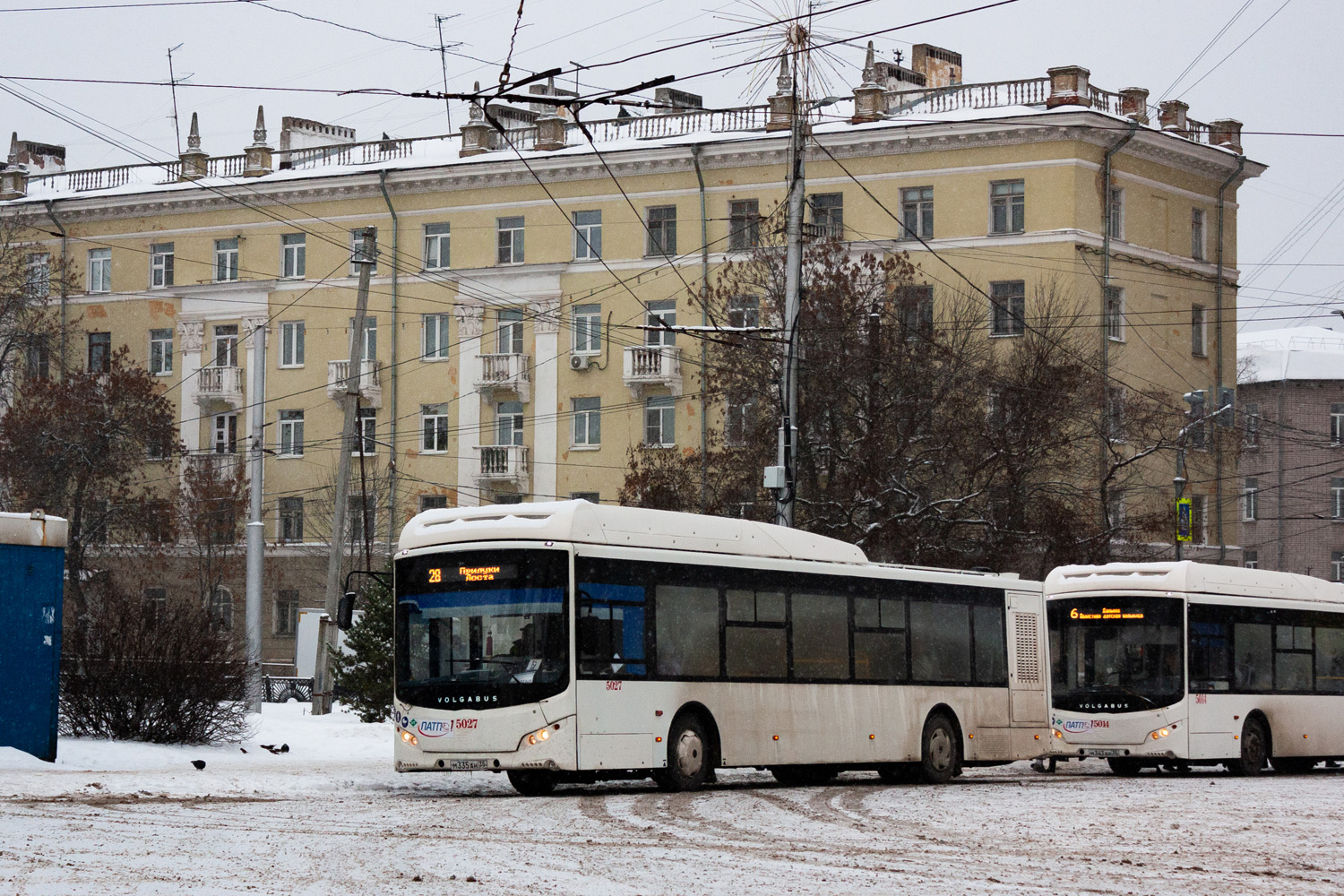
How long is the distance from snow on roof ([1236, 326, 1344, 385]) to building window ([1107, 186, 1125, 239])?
107 ft

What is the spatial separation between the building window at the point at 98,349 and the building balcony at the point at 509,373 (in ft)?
44.5

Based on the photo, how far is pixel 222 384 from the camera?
2413 inches

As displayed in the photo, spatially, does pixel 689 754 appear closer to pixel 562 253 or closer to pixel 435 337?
pixel 562 253

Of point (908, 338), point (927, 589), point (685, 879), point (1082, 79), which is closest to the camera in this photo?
point (685, 879)

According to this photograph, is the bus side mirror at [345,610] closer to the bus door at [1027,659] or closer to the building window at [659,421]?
the bus door at [1027,659]

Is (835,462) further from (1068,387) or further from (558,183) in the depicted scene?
(558,183)

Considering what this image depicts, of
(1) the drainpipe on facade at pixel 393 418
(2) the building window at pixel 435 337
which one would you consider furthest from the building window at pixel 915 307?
(1) the drainpipe on facade at pixel 393 418

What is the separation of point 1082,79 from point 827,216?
7.46 meters

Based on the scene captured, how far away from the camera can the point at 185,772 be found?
68.0ft

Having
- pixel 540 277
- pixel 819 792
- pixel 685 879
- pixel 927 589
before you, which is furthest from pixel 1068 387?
pixel 685 879

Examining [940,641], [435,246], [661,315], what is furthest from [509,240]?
[940,641]

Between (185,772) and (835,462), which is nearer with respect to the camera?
(185,772)

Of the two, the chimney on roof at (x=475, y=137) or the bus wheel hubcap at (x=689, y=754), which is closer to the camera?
the bus wheel hubcap at (x=689, y=754)

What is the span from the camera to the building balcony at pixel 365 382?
59.0 m
